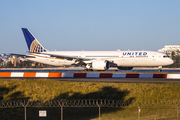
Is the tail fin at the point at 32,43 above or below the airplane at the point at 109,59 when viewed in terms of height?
above

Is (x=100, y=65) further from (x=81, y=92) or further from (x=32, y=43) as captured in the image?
(x=81, y=92)

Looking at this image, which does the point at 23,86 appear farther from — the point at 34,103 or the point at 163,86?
the point at 163,86

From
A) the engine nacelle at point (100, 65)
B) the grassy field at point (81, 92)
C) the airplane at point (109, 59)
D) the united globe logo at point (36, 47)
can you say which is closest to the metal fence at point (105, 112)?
the grassy field at point (81, 92)

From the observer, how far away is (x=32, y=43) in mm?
49094

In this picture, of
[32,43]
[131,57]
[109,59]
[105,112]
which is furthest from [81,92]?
[32,43]

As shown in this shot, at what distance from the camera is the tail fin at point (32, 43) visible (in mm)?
48947

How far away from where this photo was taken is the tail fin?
4895 cm

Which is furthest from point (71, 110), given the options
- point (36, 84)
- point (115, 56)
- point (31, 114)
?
point (115, 56)

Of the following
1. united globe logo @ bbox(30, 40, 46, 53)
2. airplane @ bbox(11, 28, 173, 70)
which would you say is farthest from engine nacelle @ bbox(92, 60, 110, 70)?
united globe logo @ bbox(30, 40, 46, 53)

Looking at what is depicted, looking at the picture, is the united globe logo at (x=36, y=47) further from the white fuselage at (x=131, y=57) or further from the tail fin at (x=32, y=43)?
the white fuselage at (x=131, y=57)

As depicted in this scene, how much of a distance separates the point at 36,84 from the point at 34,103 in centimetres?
379

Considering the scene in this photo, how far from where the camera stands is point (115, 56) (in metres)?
43.2

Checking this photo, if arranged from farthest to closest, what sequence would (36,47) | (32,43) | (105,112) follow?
(32,43), (36,47), (105,112)

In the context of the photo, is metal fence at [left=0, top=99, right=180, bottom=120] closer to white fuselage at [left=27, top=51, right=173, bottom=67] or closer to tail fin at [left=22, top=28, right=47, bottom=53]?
white fuselage at [left=27, top=51, right=173, bottom=67]
